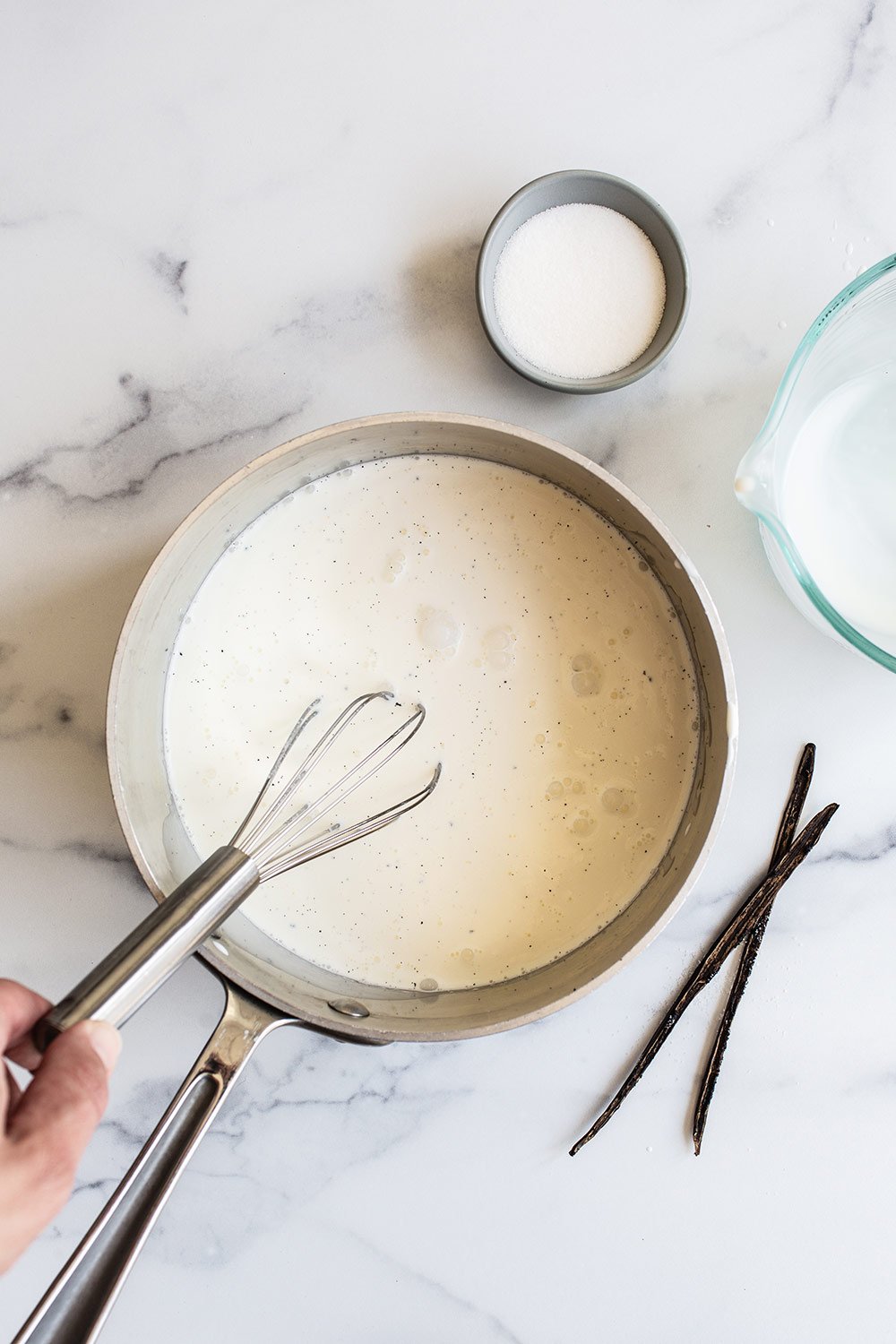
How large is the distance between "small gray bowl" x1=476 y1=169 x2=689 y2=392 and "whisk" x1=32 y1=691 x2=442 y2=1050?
24cm

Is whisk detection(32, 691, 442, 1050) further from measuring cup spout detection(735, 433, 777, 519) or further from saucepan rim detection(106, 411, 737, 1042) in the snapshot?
measuring cup spout detection(735, 433, 777, 519)

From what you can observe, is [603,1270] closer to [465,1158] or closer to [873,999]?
[465,1158]

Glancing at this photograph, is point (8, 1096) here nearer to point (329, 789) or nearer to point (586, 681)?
point (329, 789)

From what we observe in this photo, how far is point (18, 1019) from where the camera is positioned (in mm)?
473

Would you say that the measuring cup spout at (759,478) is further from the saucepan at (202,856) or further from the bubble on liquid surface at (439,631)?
the bubble on liquid surface at (439,631)

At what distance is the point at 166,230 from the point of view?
72cm

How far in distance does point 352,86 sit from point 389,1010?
0.63 m

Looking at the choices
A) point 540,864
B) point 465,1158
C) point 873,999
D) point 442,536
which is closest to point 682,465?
point 442,536

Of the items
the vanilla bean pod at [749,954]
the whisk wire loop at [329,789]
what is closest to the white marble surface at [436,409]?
the vanilla bean pod at [749,954]

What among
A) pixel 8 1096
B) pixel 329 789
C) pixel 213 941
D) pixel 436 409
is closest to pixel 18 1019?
pixel 8 1096

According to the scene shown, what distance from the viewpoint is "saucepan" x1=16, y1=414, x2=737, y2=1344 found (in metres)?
0.58


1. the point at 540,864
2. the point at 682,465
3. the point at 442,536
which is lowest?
the point at 540,864

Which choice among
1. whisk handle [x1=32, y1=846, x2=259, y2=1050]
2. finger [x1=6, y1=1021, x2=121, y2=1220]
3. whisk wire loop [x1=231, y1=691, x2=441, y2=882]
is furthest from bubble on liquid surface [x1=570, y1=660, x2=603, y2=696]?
finger [x1=6, y1=1021, x2=121, y2=1220]

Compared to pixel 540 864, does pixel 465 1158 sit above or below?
below
